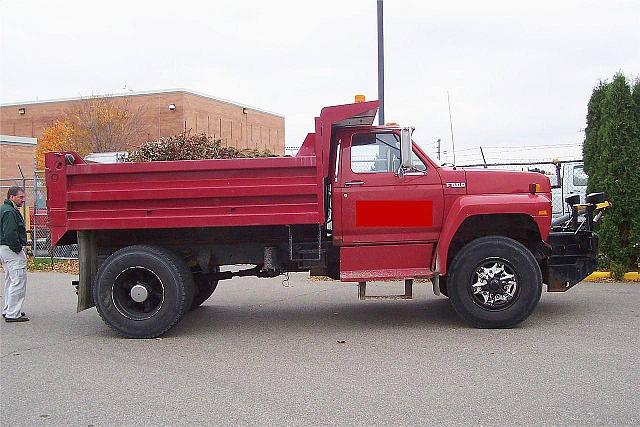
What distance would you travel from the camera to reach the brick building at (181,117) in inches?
1545

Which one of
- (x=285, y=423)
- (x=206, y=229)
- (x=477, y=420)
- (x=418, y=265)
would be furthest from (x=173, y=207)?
(x=477, y=420)

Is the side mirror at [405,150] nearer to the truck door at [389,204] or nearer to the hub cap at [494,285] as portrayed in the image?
the truck door at [389,204]

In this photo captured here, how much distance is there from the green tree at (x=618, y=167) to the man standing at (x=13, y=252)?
348 inches

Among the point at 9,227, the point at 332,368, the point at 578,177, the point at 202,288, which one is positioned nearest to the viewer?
the point at 332,368

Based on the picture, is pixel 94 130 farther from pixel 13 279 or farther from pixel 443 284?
pixel 443 284

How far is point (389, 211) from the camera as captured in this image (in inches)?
299

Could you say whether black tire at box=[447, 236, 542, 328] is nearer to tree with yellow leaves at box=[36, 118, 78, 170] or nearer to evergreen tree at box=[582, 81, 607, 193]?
evergreen tree at box=[582, 81, 607, 193]

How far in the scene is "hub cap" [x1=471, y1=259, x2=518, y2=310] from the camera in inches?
293

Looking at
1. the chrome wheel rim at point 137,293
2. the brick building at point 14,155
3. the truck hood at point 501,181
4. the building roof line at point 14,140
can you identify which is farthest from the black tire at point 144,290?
the building roof line at point 14,140

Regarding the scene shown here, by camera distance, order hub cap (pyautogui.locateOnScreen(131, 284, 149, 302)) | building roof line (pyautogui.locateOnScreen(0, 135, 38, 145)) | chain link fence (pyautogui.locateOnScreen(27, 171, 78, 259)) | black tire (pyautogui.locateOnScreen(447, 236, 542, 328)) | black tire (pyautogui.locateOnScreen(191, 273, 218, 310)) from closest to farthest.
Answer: black tire (pyautogui.locateOnScreen(447, 236, 542, 328)) < hub cap (pyautogui.locateOnScreen(131, 284, 149, 302)) < black tire (pyautogui.locateOnScreen(191, 273, 218, 310)) < chain link fence (pyautogui.locateOnScreen(27, 171, 78, 259)) < building roof line (pyautogui.locateOnScreen(0, 135, 38, 145))

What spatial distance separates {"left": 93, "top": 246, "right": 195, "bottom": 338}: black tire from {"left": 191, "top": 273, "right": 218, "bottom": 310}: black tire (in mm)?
889

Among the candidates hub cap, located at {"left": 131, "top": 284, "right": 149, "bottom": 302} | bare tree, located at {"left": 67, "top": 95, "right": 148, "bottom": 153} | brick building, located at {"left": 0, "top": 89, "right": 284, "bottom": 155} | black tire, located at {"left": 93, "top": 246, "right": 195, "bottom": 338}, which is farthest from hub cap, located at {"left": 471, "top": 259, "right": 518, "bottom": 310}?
brick building, located at {"left": 0, "top": 89, "right": 284, "bottom": 155}

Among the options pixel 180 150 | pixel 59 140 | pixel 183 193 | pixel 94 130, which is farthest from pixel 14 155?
pixel 183 193

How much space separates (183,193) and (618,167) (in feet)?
23.3
